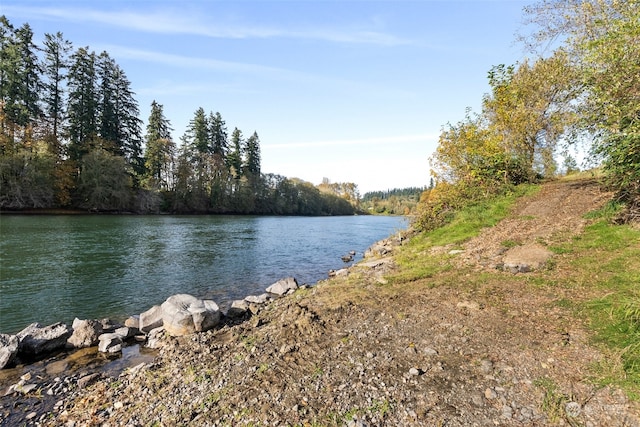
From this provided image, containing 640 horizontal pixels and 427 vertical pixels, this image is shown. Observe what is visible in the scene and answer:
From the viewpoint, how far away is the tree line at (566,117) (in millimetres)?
7833

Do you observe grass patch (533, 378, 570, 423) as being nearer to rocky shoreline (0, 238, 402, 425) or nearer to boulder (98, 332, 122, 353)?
rocky shoreline (0, 238, 402, 425)

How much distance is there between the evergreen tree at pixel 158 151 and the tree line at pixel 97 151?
208mm

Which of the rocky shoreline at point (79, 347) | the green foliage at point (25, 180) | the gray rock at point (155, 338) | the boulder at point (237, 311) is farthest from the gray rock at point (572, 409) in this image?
the green foliage at point (25, 180)

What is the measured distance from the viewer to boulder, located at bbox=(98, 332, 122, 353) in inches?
340

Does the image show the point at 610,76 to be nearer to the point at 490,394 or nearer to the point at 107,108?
the point at 490,394

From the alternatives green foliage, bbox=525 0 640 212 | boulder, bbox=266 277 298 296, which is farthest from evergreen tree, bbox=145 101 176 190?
green foliage, bbox=525 0 640 212

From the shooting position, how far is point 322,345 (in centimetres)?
686

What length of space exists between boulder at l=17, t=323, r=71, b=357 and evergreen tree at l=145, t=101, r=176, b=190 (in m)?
63.7

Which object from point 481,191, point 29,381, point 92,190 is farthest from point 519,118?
point 92,190

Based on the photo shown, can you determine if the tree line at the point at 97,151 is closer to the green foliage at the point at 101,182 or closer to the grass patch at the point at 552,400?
the green foliage at the point at 101,182

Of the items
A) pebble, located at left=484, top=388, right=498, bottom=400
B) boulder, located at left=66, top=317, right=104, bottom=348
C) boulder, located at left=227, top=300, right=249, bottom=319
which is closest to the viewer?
pebble, located at left=484, top=388, right=498, bottom=400

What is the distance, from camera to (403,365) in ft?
19.3

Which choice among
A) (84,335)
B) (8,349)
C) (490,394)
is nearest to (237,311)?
(84,335)

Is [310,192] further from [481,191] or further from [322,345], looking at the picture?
[322,345]
